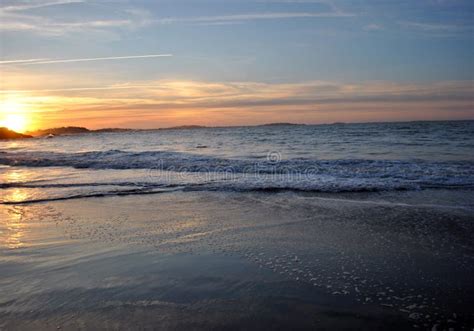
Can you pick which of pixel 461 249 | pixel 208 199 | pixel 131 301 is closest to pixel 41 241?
pixel 131 301

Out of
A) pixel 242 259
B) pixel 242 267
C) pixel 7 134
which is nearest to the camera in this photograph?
pixel 242 267

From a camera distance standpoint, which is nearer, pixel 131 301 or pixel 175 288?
pixel 131 301

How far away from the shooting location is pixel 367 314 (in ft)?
11.2

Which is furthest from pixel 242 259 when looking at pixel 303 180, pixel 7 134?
pixel 7 134

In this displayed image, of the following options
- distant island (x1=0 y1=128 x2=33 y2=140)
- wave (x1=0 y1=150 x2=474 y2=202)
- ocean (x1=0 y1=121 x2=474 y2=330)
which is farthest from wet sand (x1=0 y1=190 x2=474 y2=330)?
distant island (x1=0 y1=128 x2=33 y2=140)

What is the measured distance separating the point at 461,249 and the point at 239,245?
3.10 metres

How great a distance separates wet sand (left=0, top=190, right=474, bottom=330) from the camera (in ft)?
11.3

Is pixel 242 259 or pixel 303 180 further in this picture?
pixel 303 180

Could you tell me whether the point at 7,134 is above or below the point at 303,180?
above

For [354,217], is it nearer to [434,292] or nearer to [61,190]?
[434,292]

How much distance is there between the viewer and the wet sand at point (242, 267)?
3.43 metres

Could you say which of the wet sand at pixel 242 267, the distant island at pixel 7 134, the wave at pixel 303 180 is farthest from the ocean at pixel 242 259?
the distant island at pixel 7 134

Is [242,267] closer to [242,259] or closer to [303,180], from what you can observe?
[242,259]

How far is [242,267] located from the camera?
465 cm
